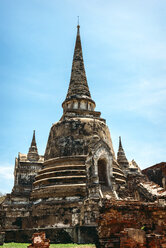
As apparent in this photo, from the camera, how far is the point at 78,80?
24375 mm

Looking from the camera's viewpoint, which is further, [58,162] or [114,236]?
[58,162]

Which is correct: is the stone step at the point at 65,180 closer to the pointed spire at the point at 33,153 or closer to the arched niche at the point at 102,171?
the arched niche at the point at 102,171

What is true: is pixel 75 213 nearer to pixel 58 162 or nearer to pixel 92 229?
pixel 92 229

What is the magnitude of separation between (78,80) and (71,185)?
11.4 meters

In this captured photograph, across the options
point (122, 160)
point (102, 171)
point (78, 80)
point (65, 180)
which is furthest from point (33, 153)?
point (122, 160)

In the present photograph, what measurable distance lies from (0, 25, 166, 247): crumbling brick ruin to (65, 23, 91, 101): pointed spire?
0.12 m

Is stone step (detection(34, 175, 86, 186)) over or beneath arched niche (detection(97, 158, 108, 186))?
beneath

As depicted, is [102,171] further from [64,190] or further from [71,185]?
[64,190]

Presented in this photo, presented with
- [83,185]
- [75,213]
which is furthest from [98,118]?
[75,213]

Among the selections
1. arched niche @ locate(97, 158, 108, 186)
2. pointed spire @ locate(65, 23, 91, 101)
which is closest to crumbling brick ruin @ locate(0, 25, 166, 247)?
arched niche @ locate(97, 158, 108, 186)

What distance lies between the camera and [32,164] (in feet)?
74.4

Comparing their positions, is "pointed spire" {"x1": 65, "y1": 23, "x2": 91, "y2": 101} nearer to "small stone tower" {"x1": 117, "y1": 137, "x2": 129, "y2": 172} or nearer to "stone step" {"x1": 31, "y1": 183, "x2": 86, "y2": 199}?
"small stone tower" {"x1": 117, "y1": 137, "x2": 129, "y2": 172}

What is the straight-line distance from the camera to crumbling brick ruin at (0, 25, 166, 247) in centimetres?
1405

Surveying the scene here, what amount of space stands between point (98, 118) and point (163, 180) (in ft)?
37.9
